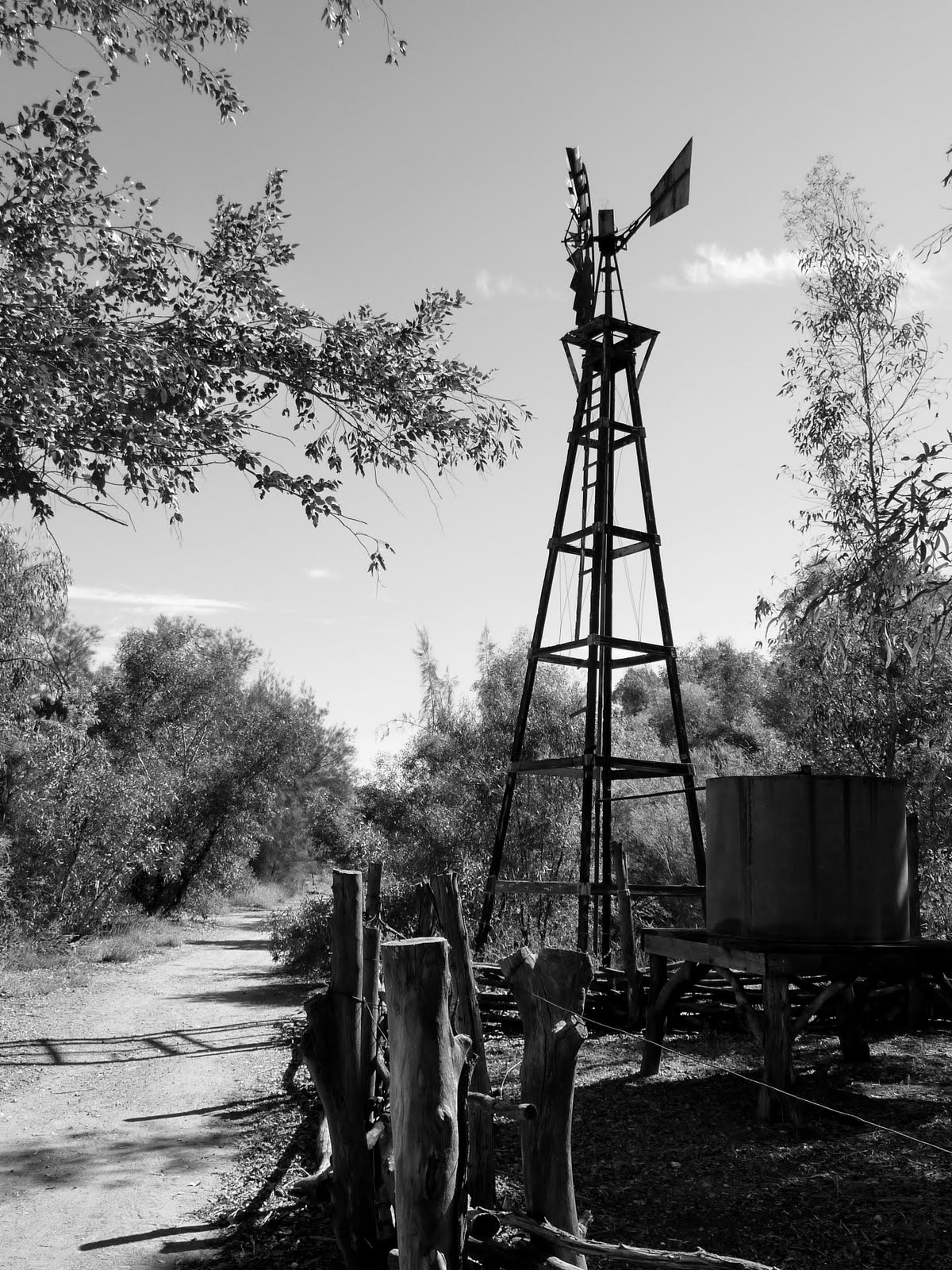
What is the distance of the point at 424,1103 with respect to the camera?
146 inches

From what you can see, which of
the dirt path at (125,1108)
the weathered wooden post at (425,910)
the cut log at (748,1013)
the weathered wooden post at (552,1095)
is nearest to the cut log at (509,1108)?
the weathered wooden post at (552,1095)

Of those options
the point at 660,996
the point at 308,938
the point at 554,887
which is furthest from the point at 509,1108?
the point at 308,938

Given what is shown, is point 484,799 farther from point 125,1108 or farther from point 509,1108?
point 509,1108

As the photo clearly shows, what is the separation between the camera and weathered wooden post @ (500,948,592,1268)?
4.07m

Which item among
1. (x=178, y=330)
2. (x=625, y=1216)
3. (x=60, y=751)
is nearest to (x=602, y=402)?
(x=178, y=330)

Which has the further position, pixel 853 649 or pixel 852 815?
pixel 853 649

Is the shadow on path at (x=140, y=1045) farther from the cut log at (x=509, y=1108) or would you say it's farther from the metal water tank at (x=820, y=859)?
the cut log at (x=509, y=1108)

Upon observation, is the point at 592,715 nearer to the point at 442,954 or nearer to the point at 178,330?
the point at 178,330

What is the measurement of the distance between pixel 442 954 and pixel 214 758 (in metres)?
26.6

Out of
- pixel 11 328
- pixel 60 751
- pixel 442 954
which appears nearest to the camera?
pixel 442 954

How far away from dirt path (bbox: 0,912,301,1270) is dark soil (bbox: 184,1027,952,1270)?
356 mm

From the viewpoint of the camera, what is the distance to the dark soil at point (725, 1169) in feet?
17.4

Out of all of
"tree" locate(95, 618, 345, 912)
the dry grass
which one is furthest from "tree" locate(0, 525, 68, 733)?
"tree" locate(95, 618, 345, 912)

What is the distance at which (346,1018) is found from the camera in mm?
5258
